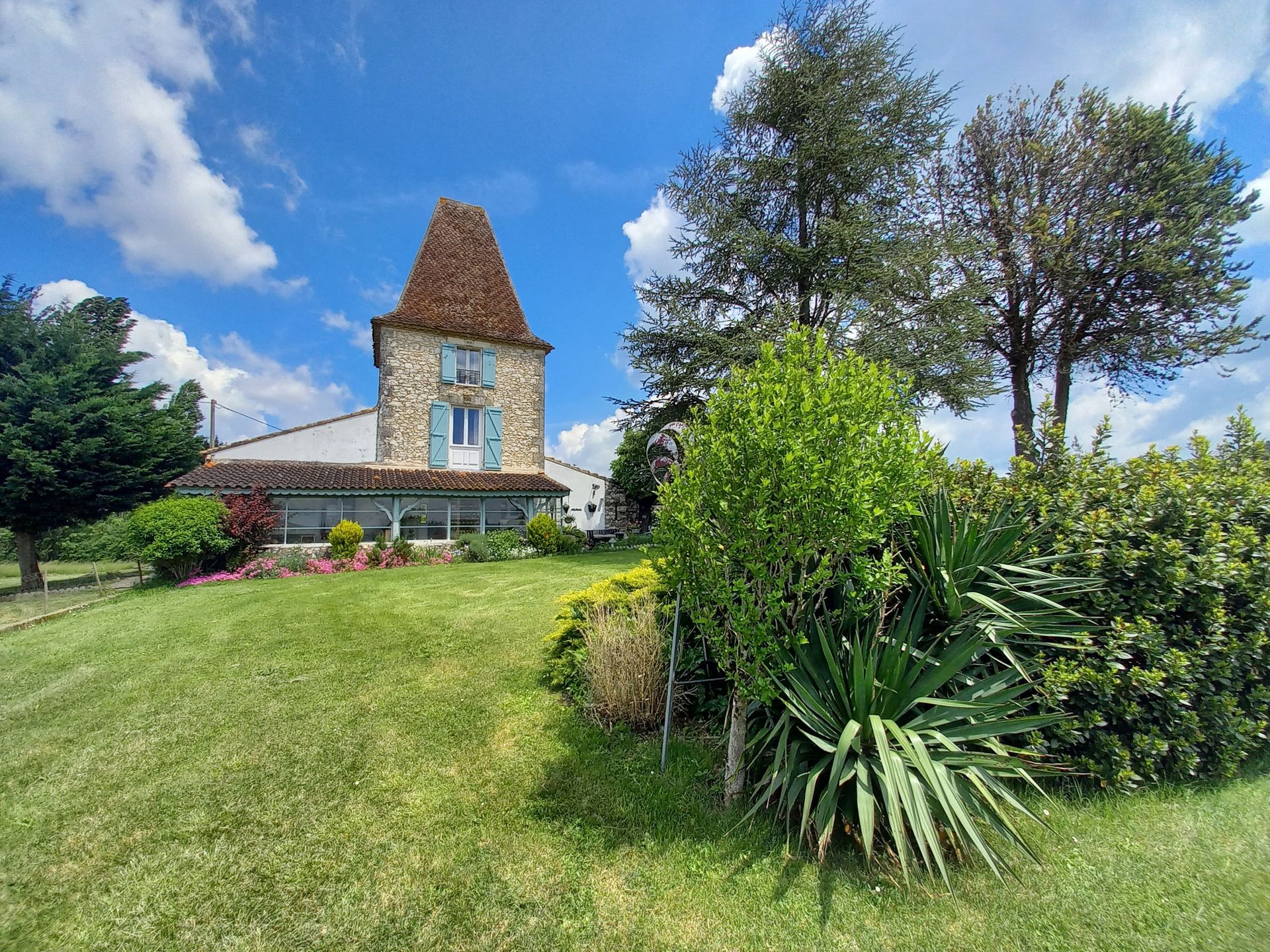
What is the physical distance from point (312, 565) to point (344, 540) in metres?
1.11

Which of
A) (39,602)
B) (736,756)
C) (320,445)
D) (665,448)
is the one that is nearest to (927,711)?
(736,756)

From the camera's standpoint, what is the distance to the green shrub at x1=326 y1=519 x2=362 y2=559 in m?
15.0

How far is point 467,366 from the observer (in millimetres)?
19031

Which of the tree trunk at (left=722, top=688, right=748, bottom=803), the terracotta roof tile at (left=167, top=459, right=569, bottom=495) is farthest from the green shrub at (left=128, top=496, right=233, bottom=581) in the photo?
the tree trunk at (left=722, top=688, right=748, bottom=803)

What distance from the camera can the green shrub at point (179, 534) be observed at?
11.9 meters

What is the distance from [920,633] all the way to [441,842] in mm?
3279

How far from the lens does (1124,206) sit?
14.1m

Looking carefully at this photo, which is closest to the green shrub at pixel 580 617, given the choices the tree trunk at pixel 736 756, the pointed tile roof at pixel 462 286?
the tree trunk at pixel 736 756

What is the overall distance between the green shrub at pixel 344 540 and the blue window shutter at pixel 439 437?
394 cm

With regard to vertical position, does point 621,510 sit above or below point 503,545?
above

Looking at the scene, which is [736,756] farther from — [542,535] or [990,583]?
[542,535]

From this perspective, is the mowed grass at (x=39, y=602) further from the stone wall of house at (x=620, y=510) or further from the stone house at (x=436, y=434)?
the stone wall of house at (x=620, y=510)

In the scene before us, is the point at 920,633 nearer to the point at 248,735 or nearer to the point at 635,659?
the point at 635,659

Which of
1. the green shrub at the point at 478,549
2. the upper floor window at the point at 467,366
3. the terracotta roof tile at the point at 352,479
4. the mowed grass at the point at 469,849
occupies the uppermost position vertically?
the upper floor window at the point at 467,366
